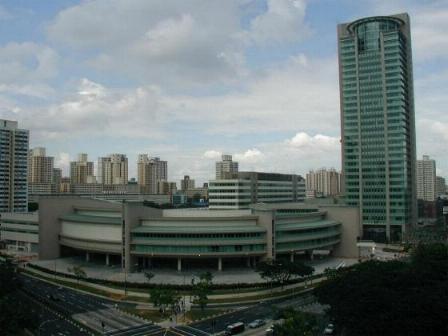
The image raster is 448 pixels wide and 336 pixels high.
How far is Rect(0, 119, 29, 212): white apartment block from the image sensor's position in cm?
19000

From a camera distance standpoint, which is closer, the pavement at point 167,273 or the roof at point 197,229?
the pavement at point 167,273

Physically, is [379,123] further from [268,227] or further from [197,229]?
[197,229]

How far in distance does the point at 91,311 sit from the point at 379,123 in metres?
138

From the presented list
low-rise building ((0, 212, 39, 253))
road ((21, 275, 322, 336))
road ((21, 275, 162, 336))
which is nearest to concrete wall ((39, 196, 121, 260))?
low-rise building ((0, 212, 39, 253))

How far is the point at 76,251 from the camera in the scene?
134 metres

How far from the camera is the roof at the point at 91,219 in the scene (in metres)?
113

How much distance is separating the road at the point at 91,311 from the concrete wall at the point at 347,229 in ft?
254

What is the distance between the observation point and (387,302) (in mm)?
54031

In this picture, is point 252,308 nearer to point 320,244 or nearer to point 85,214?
point 320,244

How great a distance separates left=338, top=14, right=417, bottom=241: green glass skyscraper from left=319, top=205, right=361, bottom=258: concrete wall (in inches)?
1714

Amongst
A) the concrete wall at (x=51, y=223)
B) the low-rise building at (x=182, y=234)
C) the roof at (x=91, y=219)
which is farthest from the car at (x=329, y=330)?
the concrete wall at (x=51, y=223)

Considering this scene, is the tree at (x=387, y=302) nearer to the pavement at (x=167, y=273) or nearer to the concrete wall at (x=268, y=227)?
the pavement at (x=167, y=273)

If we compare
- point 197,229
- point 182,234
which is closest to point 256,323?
point 197,229

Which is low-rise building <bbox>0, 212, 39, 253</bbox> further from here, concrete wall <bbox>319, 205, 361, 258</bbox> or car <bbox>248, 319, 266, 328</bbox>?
car <bbox>248, 319, 266, 328</bbox>
